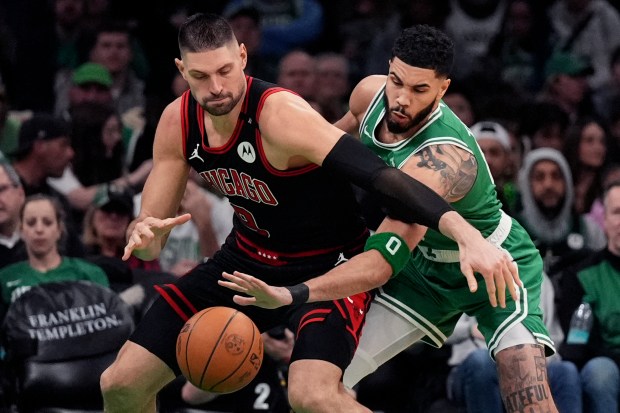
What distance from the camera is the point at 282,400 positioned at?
29.2 ft

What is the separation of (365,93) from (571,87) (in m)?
5.74

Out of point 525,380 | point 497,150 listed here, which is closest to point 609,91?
point 497,150

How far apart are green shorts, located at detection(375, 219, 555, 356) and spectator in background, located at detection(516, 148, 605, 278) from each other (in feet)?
10.1

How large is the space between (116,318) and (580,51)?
20.3 ft

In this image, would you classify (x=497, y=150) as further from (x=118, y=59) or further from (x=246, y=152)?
(x=246, y=152)

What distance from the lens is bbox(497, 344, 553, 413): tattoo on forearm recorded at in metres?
6.89

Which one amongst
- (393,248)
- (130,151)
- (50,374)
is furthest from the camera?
(130,151)

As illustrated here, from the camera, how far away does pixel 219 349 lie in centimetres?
661

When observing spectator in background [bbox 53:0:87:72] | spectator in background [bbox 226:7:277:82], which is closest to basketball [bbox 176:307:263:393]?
spectator in background [bbox 226:7:277:82]

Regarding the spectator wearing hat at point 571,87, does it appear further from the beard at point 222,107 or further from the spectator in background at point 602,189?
the beard at point 222,107

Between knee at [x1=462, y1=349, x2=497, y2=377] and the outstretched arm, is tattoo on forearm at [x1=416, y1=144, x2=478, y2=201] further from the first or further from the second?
knee at [x1=462, y1=349, x2=497, y2=377]

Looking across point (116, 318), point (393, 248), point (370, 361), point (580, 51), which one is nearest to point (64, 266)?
point (116, 318)

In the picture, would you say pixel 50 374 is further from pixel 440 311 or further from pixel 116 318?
pixel 440 311

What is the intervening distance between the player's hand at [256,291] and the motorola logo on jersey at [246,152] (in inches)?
32.1
